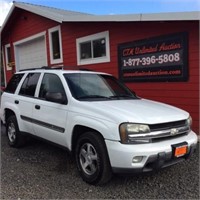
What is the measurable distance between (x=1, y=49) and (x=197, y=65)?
1255 centimetres

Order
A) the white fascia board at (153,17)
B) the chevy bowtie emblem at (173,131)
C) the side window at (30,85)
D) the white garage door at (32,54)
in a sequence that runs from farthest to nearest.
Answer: the white garage door at (32,54) < the white fascia board at (153,17) < the side window at (30,85) < the chevy bowtie emblem at (173,131)

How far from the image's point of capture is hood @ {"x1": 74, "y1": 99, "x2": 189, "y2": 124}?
379cm

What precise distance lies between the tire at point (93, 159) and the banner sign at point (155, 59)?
3.84 meters

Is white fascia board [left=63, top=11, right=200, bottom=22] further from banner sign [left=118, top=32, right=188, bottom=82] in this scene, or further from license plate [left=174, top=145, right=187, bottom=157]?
license plate [left=174, top=145, right=187, bottom=157]

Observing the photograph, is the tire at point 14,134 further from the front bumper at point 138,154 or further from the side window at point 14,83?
the front bumper at point 138,154

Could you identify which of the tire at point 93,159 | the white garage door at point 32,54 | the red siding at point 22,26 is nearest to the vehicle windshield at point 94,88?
the tire at point 93,159

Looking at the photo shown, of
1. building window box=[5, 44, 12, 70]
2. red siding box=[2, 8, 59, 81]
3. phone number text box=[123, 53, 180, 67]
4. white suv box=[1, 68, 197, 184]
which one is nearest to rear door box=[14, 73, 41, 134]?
white suv box=[1, 68, 197, 184]

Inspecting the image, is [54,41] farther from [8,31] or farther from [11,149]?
[11,149]

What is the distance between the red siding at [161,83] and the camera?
669 centimetres

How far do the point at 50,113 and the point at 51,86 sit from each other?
61 centimetres

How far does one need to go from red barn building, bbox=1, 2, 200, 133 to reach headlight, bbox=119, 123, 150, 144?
3.39 m

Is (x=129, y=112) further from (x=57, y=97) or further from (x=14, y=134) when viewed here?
(x=14, y=134)

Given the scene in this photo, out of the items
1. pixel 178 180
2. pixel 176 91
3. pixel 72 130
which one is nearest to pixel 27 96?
pixel 72 130

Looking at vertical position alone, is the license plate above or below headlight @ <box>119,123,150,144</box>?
below
